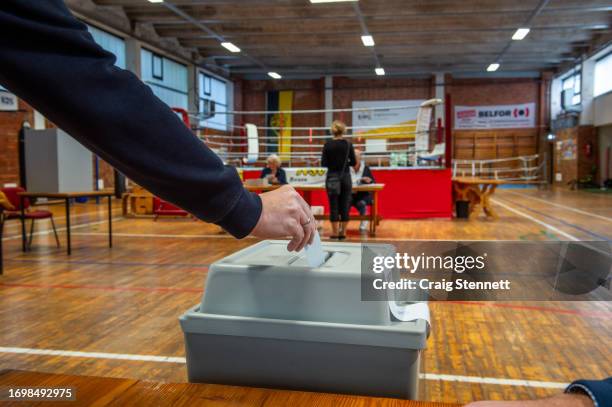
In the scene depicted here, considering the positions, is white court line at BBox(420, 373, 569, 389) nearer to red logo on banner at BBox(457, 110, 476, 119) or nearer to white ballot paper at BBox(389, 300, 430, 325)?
white ballot paper at BBox(389, 300, 430, 325)

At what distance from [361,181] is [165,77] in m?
10.8

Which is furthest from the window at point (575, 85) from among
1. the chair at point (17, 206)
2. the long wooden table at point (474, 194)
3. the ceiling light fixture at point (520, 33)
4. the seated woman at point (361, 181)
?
the chair at point (17, 206)

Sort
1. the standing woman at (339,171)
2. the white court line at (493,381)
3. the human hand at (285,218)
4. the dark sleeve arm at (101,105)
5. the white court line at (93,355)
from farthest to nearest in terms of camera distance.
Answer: the standing woman at (339,171)
the white court line at (93,355)
the white court line at (493,381)
the human hand at (285,218)
the dark sleeve arm at (101,105)

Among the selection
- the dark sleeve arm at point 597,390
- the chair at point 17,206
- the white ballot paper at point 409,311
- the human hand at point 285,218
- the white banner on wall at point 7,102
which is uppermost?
the white banner on wall at point 7,102

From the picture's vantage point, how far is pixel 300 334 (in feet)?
3.08

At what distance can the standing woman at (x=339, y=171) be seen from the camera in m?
6.55

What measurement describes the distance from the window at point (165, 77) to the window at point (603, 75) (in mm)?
13739

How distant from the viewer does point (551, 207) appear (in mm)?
11039

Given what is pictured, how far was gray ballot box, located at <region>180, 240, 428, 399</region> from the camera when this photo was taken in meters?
0.92

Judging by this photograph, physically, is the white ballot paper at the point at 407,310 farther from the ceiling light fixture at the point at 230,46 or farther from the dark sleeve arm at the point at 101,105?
the ceiling light fixture at the point at 230,46

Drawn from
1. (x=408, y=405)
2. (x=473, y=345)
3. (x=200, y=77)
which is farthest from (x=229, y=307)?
(x=200, y=77)

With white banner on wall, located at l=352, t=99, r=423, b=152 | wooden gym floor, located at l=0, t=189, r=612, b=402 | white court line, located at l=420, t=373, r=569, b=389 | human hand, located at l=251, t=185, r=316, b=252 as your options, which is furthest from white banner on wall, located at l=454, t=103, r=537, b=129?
human hand, located at l=251, t=185, r=316, b=252

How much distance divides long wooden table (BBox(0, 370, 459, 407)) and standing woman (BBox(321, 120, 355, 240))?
582 cm

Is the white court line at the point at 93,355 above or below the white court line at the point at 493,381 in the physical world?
below
